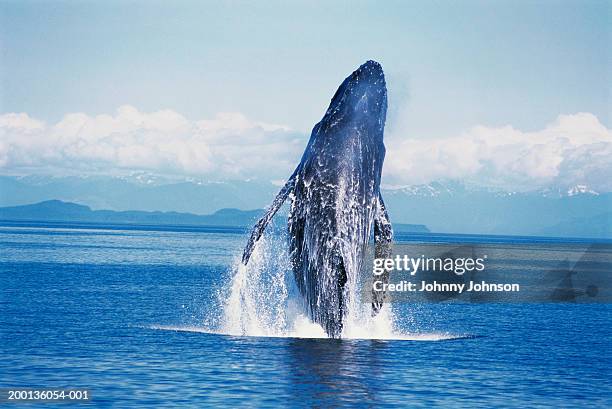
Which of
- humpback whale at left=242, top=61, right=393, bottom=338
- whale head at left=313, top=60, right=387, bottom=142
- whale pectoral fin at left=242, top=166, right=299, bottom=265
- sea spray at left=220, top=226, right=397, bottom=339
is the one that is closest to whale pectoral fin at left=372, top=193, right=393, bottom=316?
humpback whale at left=242, top=61, right=393, bottom=338

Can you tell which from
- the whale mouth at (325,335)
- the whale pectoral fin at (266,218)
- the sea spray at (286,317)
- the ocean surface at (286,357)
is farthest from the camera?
the whale mouth at (325,335)

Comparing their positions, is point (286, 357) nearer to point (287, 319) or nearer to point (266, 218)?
point (287, 319)

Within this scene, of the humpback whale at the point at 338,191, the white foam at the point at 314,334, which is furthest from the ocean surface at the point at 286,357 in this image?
the humpback whale at the point at 338,191

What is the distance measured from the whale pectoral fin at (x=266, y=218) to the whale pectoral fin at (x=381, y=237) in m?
2.76

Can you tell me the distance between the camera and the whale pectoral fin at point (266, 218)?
2784 cm

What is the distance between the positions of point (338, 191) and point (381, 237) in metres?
2.53

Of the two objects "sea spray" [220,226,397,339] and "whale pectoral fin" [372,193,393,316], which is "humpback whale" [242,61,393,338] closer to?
"whale pectoral fin" [372,193,393,316]

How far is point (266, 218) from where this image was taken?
28.1 metres

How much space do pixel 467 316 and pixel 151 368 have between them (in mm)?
29054

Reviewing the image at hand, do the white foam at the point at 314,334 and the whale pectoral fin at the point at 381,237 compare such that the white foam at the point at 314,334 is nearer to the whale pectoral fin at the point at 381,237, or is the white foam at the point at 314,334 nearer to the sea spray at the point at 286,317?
the sea spray at the point at 286,317

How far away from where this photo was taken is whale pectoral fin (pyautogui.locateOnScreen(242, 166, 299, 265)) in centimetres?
2784

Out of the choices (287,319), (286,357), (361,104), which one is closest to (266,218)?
(361,104)

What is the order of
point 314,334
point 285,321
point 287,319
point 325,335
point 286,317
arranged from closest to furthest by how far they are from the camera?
point 325,335
point 314,334
point 286,317
point 287,319
point 285,321

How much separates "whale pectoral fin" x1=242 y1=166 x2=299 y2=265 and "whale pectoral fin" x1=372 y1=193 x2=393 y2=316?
2.76 m
